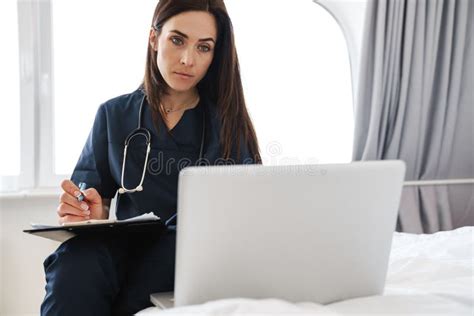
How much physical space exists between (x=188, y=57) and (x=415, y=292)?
2.71 ft

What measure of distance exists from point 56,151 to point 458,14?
6.19ft

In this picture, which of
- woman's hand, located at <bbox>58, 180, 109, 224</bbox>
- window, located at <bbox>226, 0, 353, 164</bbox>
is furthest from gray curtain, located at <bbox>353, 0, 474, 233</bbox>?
woman's hand, located at <bbox>58, 180, 109, 224</bbox>

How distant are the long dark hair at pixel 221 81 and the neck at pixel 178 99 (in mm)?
20

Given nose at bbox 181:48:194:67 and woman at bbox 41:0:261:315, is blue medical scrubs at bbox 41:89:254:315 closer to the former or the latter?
woman at bbox 41:0:261:315

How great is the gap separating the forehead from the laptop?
0.69m

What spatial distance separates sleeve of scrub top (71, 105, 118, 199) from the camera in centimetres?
144

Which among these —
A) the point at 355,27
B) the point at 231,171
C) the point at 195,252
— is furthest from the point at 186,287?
the point at 355,27

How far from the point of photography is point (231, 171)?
2.73ft

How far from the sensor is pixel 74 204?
1.24m

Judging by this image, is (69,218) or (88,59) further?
(88,59)

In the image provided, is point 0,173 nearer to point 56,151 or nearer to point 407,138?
point 56,151

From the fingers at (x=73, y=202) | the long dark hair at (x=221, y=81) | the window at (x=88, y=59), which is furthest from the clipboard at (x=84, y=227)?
the window at (x=88, y=59)

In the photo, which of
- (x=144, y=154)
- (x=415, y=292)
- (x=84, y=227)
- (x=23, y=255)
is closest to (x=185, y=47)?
(x=144, y=154)

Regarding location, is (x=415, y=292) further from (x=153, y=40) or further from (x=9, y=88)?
(x=9, y=88)
